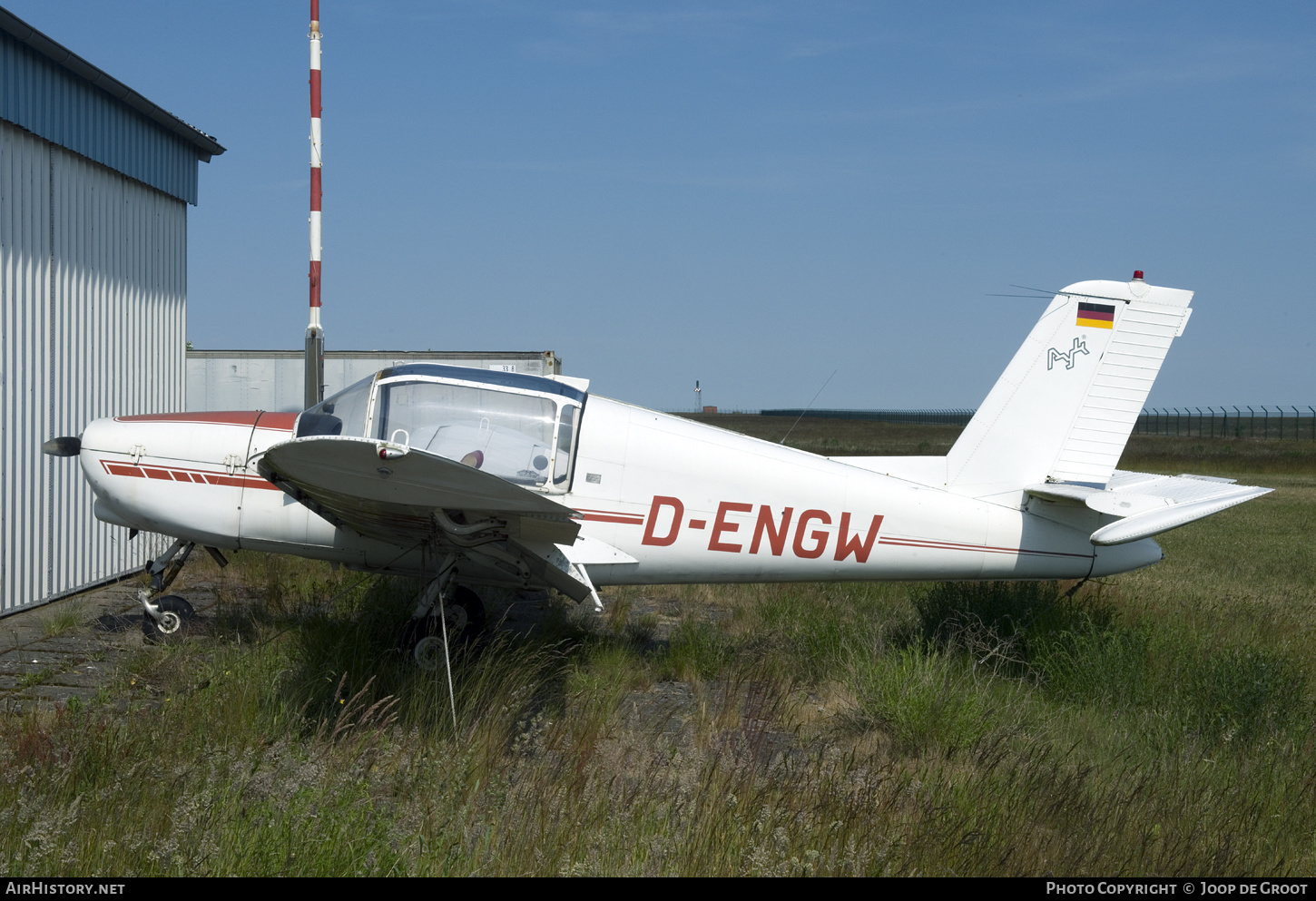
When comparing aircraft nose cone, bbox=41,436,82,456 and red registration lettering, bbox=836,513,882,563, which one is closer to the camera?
red registration lettering, bbox=836,513,882,563

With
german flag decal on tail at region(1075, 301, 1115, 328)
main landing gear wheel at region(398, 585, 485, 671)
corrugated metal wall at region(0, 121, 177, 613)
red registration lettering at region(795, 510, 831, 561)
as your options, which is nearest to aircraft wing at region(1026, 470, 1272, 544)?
german flag decal on tail at region(1075, 301, 1115, 328)

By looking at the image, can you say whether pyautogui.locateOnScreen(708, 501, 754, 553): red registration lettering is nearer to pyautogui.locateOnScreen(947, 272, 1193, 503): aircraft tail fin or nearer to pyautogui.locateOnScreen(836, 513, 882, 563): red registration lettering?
pyautogui.locateOnScreen(836, 513, 882, 563): red registration lettering

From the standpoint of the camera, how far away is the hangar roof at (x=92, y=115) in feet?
25.2

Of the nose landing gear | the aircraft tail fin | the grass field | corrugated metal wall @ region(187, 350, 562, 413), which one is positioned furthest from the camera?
corrugated metal wall @ region(187, 350, 562, 413)

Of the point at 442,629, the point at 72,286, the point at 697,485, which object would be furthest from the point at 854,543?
the point at 72,286

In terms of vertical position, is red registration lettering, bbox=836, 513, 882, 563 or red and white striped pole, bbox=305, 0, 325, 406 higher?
red and white striped pole, bbox=305, 0, 325, 406

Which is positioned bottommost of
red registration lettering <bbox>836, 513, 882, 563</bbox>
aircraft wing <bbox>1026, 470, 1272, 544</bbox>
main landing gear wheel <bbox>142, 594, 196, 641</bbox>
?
main landing gear wheel <bbox>142, 594, 196, 641</bbox>

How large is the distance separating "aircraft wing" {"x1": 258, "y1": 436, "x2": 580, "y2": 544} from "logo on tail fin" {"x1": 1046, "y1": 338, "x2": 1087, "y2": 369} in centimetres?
382

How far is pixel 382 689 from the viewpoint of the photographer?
568 centimetres

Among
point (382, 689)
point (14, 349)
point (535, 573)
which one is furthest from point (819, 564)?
point (14, 349)

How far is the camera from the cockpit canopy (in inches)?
237

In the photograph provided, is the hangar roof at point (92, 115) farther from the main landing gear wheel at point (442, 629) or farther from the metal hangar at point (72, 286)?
the main landing gear wheel at point (442, 629)

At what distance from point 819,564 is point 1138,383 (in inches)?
107

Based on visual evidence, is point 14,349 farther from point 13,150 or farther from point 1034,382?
point 1034,382
